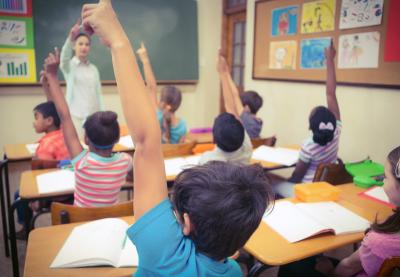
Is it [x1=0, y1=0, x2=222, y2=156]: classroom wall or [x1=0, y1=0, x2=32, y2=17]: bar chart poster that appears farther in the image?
[x1=0, y1=0, x2=222, y2=156]: classroom wall

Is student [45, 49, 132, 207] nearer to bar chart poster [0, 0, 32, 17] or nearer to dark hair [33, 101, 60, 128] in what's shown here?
dark hair [33, 101, 60, 128]

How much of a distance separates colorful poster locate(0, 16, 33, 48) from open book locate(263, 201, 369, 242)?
12.7 ft

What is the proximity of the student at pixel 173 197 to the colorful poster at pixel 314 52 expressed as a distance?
301 centimetres

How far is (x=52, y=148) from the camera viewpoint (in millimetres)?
2465

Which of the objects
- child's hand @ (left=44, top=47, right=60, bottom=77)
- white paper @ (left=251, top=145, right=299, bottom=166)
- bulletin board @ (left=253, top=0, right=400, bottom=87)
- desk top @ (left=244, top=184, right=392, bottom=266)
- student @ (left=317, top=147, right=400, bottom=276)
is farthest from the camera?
bulletin board @ (left=253, top=0, right=400, bottom=87)

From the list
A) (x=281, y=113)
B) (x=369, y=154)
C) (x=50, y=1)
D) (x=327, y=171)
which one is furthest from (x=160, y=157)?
(x=50, y=1)

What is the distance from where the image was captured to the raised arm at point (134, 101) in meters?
0.71

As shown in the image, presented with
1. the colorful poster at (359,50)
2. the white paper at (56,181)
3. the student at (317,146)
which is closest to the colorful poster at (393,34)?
the colorful poster at (359,50)

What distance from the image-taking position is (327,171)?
221cm

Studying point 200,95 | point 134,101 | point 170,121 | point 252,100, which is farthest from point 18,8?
point 134,101

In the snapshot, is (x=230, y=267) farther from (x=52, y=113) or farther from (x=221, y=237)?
(x=52, y=113)

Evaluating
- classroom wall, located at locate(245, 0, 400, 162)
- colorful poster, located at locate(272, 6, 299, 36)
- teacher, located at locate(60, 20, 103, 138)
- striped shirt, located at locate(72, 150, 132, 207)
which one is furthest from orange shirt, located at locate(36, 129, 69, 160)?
colorful poster, located at locate(272, 6, 299, 36)

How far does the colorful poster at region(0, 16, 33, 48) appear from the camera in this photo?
13.8 ft

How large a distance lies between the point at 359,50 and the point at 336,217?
6.53 ft
